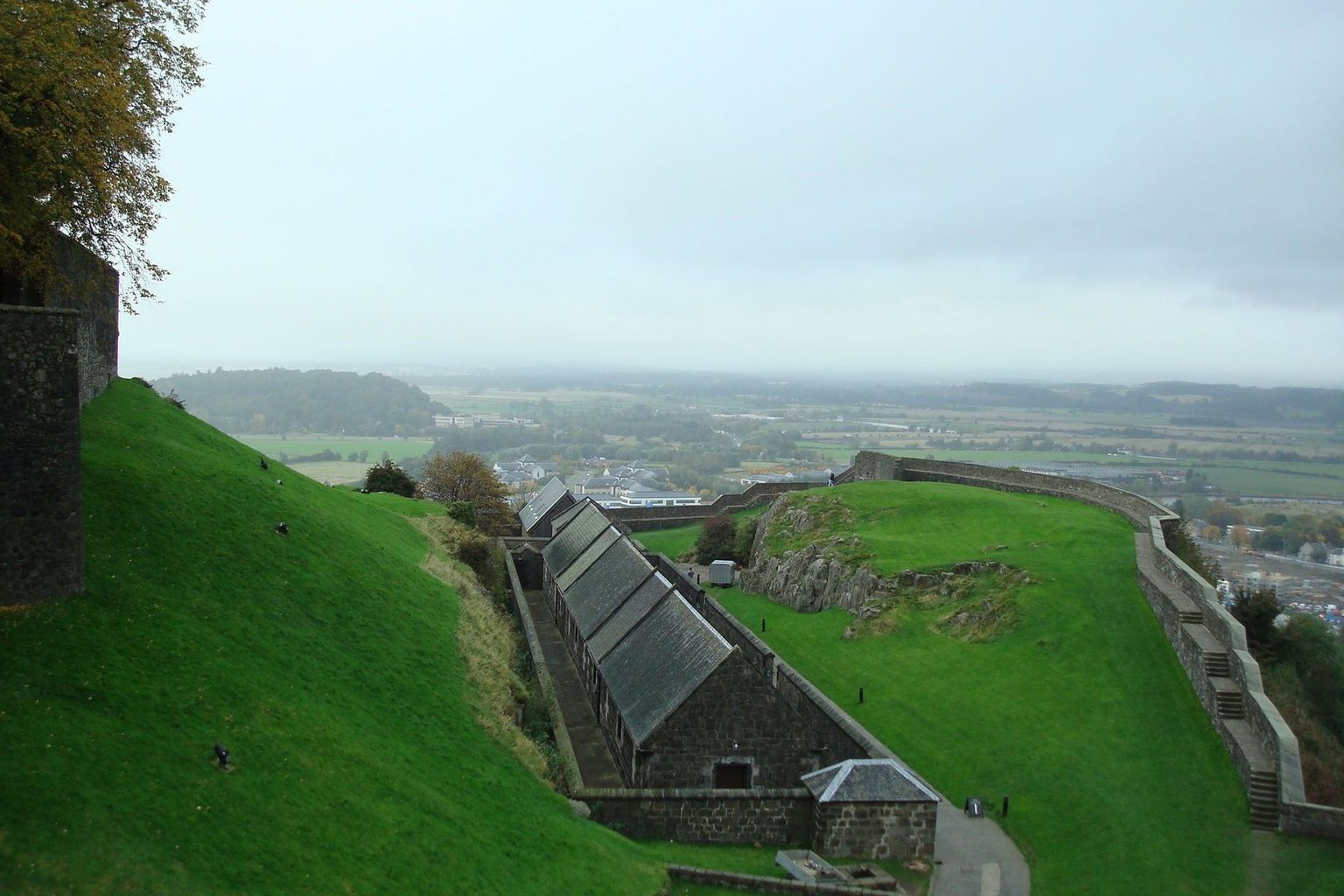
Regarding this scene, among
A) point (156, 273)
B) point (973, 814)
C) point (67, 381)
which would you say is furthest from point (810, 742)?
point (156, 273)

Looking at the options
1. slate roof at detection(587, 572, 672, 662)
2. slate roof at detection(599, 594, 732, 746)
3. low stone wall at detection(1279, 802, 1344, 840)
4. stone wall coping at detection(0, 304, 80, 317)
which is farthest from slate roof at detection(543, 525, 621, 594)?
stone wall coping at detection(0, 304, 80, 317)

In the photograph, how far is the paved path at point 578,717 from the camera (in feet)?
69.6

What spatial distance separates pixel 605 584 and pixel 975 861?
15668 millimetres

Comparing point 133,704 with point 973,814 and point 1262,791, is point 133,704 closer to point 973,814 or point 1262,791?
point 973,814

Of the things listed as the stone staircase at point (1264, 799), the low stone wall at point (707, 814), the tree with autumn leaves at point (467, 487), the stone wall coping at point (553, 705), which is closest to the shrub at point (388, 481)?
the tree with autumn leaves at point (467, 487)

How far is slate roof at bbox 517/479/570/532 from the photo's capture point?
172 ft

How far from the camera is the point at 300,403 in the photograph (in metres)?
158

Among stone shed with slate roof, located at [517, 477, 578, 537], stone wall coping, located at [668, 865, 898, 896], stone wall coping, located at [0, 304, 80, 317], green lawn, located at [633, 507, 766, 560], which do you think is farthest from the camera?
green lawn, located at [633, 507, 766, 560]

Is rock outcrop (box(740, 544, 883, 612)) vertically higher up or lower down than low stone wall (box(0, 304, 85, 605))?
lower down

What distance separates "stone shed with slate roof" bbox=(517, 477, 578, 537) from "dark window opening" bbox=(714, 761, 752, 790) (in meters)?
31.2

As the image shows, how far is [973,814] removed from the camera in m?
19.8

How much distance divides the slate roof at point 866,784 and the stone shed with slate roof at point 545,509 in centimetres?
3344

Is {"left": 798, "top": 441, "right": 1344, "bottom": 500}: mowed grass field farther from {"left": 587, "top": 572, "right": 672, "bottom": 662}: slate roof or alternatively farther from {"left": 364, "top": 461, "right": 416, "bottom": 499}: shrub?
{"left": 587, "top": 572, "right": 672, "bottom": 662}: slate roof

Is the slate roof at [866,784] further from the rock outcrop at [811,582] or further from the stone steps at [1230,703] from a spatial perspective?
the rock outcrop at [811,582]
